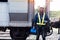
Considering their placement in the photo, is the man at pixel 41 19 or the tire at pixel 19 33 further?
the tire at pixel 19 33

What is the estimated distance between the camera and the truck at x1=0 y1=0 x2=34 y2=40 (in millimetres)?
1095

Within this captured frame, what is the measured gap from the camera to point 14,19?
110cm

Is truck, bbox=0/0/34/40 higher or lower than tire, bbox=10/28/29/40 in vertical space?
higher

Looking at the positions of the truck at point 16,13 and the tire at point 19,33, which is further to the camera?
the tire at point 19,33

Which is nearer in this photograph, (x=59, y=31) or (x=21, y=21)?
(x=21, y=21)

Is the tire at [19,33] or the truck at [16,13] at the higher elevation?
the truck at [16,13]

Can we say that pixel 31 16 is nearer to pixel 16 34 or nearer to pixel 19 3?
pixel 19 3

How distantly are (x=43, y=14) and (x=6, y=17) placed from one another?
9.9 inches

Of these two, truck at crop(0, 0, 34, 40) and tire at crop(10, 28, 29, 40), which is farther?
tire at crop(10, 28, 29, 40)

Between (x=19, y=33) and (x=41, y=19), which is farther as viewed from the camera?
(x=19, y=33)

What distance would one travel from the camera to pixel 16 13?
1112mm

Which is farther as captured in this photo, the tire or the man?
the tire

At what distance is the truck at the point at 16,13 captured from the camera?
3.59ft

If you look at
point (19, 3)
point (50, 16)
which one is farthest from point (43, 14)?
point (19, 3)
